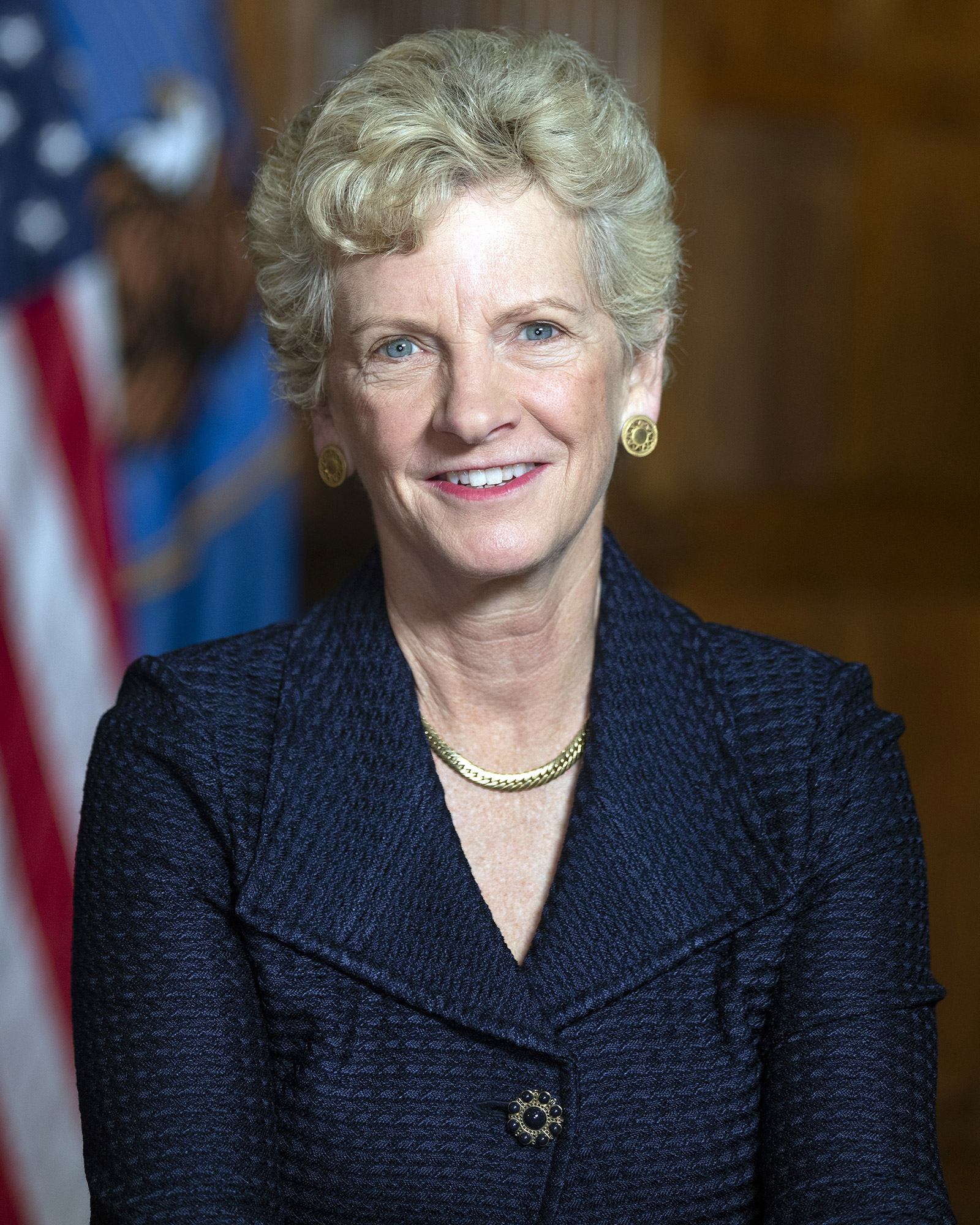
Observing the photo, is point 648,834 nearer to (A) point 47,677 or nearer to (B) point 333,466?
(B) point 333,466

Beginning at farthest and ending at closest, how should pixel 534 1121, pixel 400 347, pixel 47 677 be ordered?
pixel 47 677
pixel 400 347
pixel 534 1121

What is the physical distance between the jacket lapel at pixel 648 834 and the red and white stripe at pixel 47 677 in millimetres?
1440

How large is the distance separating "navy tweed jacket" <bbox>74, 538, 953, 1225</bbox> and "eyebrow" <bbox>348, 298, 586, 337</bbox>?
0.43 metres

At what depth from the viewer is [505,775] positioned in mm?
1624

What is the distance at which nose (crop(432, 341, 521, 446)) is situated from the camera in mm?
1428

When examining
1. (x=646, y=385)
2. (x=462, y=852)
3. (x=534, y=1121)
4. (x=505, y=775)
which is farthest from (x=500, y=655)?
(x=534, y=1121)

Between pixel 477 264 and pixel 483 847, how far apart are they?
2.09ft

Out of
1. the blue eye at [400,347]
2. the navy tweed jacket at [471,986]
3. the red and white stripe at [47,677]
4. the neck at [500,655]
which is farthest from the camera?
the red and white stripe at [47,677]

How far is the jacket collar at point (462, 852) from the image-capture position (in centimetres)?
142

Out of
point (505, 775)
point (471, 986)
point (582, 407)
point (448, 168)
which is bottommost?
point (471, 986)

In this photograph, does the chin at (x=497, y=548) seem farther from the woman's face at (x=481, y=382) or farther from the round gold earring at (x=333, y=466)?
the round gold earring at (x=333, y=466)

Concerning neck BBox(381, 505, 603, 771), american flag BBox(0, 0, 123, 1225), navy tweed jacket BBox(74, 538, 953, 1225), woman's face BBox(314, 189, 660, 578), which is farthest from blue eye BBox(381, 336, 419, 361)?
american flag BBox(0, 0, 123, 1225)

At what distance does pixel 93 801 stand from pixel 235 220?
179cm

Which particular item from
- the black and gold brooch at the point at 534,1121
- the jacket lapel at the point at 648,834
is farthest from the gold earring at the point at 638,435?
the black and gold brooch at the point at 534,1121
